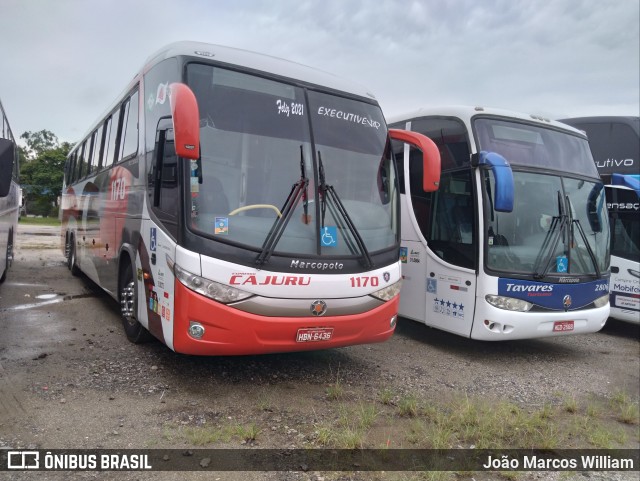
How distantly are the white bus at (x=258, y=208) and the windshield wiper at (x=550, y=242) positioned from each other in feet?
6.12

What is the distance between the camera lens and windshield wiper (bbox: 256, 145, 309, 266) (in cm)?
491

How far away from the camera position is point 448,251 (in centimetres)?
756

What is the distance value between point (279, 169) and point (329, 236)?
30.6 inches

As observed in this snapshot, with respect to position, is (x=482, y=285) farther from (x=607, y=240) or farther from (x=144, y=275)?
(x=144, y=275)

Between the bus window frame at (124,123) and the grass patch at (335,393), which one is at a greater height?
the bus window frame at (124,123)

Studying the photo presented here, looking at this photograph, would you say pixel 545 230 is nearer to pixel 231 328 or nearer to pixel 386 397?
pixel 386 397

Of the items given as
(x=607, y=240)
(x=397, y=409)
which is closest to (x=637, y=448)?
(x=397, y=409)

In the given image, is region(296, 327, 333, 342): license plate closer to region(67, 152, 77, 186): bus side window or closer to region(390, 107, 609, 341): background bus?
region(390, 107, 609, 341): background bus

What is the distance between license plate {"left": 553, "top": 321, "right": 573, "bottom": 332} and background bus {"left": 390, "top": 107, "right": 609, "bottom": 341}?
0.04ft

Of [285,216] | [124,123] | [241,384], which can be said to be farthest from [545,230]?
[124,123]

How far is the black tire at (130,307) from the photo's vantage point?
20.5 ft

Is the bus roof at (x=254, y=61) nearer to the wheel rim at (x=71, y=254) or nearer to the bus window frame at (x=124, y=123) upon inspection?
the bus window frame at (x=124, y=123)

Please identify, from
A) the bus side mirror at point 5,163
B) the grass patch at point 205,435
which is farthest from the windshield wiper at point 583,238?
the bus side mirror at point 5,163

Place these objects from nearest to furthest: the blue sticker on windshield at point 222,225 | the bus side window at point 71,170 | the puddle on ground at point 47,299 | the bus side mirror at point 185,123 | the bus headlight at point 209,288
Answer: the bus side mirror at point 185,123, the bus headlight at point 209,288, the blue sticker on windshield at point 222,225, the puddle on ground at point 47,299, the bus side window at point 71,170
